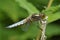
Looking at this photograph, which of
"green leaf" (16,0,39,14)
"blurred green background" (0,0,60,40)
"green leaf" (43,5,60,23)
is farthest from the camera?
"blurred green background" (0,0,60,40)

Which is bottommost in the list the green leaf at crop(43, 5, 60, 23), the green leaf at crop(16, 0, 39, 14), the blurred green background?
the green leaf at crop(43, 5, 60, 23)

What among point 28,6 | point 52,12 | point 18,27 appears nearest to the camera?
point 52,12

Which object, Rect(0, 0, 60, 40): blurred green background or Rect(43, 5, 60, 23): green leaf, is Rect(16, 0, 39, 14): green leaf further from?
Rect(0, 0, 60, 40): blurred green background

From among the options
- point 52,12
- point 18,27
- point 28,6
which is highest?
point 18,27

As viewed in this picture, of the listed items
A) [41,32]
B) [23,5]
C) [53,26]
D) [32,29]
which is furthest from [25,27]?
[53,26]

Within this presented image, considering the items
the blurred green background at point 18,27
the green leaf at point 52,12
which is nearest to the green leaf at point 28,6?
the green leaf at point 52,12

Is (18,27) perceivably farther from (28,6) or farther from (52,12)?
(52,12)

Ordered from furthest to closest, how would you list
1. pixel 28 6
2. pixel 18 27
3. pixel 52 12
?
pixel 18 27
pixel 28 6
pixel 52 12

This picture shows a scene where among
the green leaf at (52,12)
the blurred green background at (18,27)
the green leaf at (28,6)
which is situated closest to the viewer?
the green leaf at (52,12)

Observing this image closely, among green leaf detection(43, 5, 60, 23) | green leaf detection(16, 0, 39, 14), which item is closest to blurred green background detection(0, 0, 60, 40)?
green leaf detection(16, 0, 39, 14)

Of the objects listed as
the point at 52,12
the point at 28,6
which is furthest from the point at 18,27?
the point at 52,12

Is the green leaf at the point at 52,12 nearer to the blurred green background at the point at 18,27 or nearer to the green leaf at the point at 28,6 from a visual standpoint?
the green leaf at the point at 28,6

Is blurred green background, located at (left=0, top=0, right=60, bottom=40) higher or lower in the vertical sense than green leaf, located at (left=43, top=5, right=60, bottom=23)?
higher
